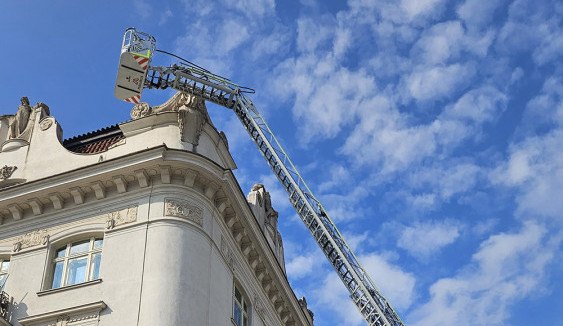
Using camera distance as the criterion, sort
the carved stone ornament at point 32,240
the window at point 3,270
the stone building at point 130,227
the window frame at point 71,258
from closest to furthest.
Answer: the stone building at point 130,227 → the window frame at point 71,258 → the window at point 3,270 → the carved stone ornament at point 32,240

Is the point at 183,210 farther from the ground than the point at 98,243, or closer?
farther from the ground

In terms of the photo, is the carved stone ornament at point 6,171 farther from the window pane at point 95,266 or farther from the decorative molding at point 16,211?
the window pane at point 95,266

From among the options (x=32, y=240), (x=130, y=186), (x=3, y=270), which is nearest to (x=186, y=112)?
(x=130, y=186)

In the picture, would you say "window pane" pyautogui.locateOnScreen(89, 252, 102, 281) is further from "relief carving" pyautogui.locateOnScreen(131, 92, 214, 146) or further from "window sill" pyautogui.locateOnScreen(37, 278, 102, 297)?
"relief carving" pyautogui.locateOnScreen(131, 92, 214, 146)

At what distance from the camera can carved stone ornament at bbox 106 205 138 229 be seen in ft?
84.5

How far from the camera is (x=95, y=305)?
77.5 ft

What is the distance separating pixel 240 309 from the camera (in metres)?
28.2

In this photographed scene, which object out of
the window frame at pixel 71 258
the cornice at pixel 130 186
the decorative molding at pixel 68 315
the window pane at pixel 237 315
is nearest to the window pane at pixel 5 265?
the cornice at pixel 130 186

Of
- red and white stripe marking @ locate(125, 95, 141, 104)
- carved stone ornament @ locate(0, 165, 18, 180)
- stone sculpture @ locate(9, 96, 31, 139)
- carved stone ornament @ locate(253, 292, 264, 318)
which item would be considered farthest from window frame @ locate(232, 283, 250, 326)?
stone sculpture @ locate(9, 96, 31, 139)

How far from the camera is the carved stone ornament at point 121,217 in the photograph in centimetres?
2577

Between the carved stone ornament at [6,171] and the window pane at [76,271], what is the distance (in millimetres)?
5089

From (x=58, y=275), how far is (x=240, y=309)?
22.1 feet

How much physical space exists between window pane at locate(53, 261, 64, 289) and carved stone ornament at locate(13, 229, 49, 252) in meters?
0.99

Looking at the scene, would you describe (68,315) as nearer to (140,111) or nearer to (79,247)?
(79,247)
